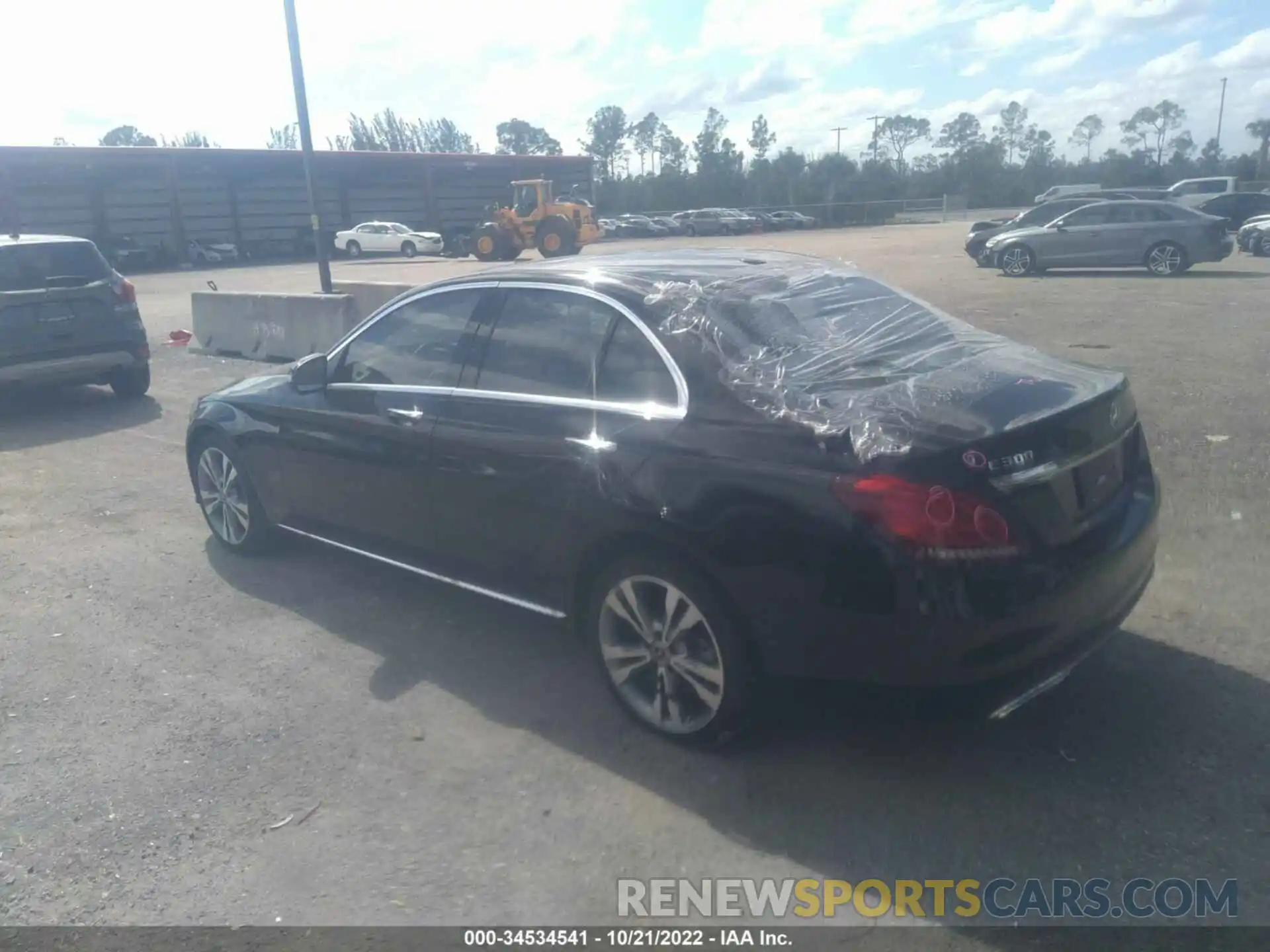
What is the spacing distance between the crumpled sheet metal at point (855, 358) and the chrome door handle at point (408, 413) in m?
1.30

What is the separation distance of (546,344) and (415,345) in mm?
917

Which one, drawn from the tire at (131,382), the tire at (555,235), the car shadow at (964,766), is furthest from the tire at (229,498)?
the tire at (555,235)

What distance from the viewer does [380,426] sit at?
4.98 m

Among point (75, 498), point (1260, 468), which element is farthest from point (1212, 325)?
point (75, 498)

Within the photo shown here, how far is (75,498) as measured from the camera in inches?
300

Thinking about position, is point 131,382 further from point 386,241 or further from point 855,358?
point 386,241

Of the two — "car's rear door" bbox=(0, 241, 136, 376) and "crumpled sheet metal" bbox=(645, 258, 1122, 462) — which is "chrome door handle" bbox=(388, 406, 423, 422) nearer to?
"crumpled sheet metal" bbox=(645, 258, 1122, 462)

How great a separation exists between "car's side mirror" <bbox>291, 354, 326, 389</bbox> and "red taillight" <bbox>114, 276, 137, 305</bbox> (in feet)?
21.2

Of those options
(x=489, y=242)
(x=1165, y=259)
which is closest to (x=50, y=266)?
(x=1165, y=259)

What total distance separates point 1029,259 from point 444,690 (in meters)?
21.0

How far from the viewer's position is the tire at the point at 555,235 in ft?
117

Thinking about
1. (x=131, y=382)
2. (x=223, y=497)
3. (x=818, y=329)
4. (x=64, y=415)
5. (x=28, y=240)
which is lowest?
(x=64, y=415)

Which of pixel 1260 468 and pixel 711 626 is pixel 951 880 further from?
pixel 1260 468

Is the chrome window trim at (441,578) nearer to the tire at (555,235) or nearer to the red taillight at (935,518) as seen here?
the red taillight at (935,518)
